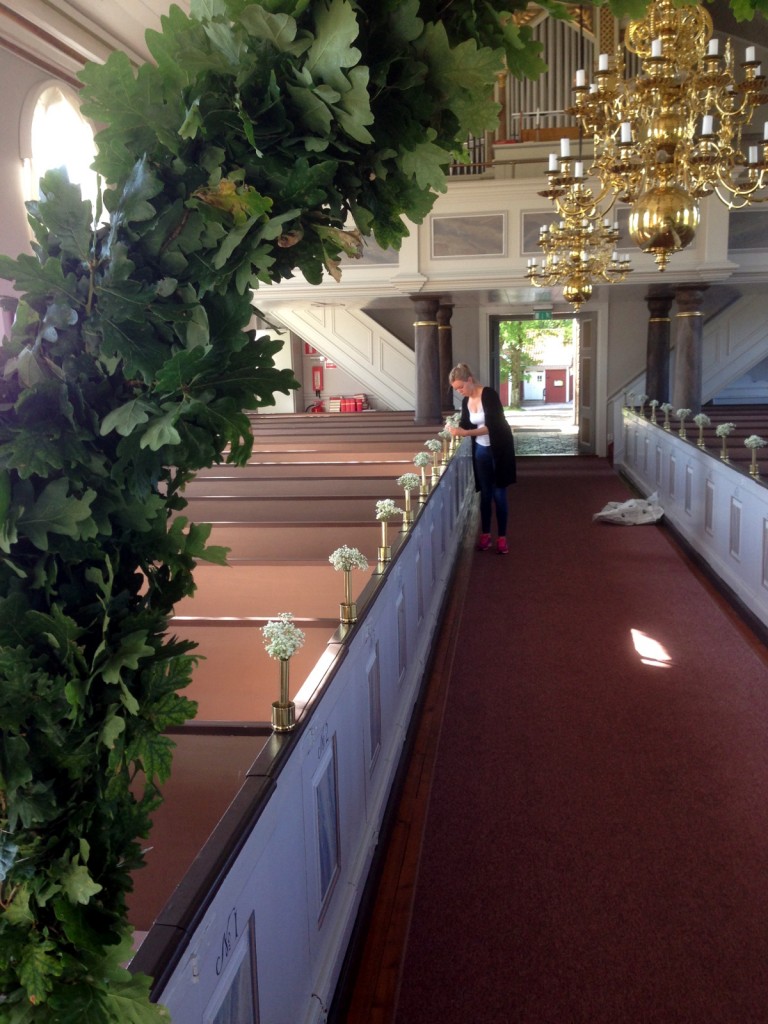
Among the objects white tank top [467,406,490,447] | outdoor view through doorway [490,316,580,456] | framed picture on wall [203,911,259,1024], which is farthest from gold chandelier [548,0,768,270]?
outdoor view through doorway [490,316,580,456]

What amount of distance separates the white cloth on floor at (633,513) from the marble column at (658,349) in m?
4.28

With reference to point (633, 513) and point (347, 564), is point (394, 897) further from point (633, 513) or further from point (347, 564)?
point (633, 513)

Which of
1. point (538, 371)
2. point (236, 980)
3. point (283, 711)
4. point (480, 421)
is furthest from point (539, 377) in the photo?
point (236, 980)

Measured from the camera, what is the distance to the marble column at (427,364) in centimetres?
1167

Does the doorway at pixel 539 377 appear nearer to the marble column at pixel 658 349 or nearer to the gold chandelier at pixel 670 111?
the marble column at pixel 658 349

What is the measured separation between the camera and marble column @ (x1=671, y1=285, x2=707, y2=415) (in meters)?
11.0

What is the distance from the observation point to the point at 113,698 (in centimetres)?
113

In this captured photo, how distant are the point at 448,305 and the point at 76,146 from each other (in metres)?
9.73

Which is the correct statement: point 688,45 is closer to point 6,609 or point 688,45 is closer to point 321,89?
point 321,89

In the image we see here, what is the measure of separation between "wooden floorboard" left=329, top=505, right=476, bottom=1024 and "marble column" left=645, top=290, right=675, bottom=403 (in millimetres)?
9622

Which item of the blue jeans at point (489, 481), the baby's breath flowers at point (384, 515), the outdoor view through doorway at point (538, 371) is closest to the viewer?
the baby's breath flowers at point (384, 515)

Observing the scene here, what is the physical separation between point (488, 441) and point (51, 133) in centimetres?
428

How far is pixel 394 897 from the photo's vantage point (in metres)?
2.87

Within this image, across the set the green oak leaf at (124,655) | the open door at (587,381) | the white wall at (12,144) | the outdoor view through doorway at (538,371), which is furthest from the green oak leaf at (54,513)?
the outdoor view through doorway at (538,371)
